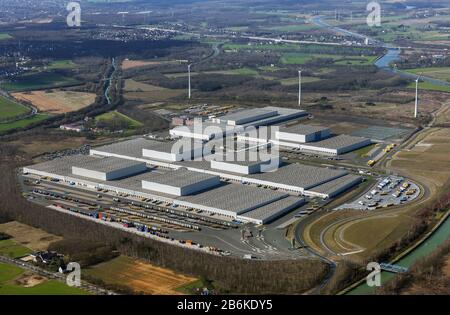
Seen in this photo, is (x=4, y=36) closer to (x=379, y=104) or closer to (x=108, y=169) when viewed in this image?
(x=379, y=104)

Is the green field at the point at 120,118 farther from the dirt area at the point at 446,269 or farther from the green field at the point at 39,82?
the dirt area at the point at 446,269

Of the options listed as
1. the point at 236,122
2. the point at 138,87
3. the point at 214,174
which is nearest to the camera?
the point at 214,174

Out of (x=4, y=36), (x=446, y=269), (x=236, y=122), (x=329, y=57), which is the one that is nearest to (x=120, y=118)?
(x=236, y=122)

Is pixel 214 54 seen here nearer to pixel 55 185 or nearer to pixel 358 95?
pixel 358 95

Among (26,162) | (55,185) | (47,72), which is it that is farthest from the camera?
(47,72)

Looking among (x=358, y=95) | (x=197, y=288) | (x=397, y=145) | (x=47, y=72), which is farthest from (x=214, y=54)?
(x=197, y=288)
